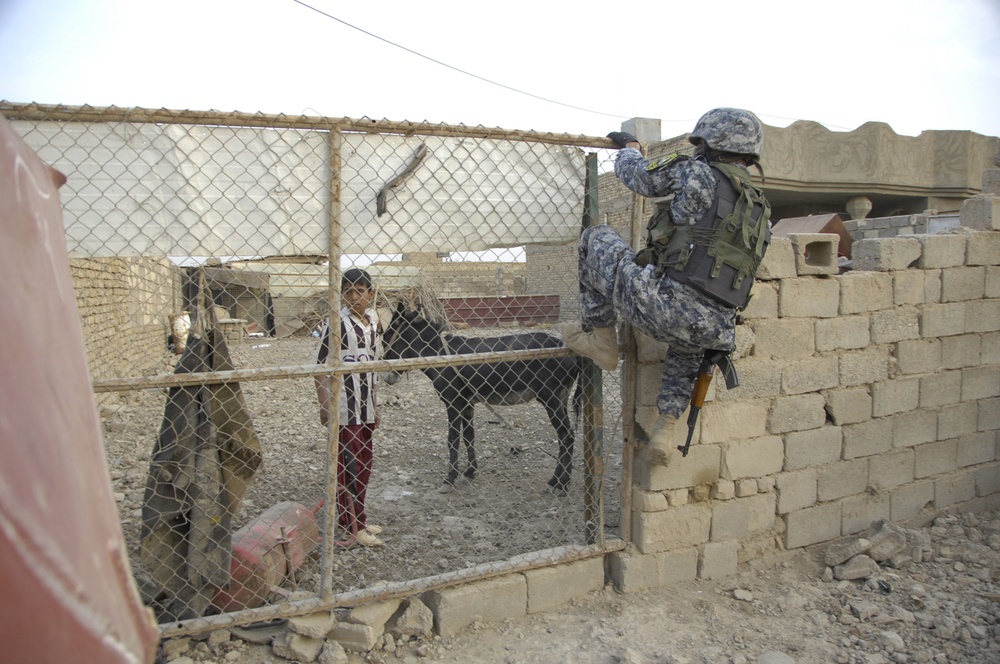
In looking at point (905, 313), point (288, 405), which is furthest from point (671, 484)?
point (288, 405)

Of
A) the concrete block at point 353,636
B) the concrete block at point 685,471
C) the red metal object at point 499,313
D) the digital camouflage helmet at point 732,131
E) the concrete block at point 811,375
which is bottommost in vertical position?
the concrete block at point 353,636

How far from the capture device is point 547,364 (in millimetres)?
5355

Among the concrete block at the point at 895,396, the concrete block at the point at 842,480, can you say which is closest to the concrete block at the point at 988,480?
the concrete block at the point at 895,396

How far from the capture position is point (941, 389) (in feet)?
14.4

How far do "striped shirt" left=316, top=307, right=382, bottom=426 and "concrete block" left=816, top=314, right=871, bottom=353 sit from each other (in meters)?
2.78

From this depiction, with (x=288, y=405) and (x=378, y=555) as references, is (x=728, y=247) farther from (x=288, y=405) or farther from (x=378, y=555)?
(x=288, y=405)

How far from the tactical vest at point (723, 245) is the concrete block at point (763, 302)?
0.78 meters

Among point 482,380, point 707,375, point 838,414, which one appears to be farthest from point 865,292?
point 482,380

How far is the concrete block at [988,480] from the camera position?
4.68 meters

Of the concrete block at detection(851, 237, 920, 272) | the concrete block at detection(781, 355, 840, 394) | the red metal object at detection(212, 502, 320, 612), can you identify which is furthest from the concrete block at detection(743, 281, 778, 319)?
the red metal object at detection(212, 502, 320, 612)

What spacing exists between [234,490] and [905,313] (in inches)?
166

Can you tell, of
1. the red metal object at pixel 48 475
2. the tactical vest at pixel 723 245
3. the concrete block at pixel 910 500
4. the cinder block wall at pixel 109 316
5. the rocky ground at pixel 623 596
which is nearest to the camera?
the red metal object at pixel 48 475

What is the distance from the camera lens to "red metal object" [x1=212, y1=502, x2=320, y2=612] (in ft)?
9.66

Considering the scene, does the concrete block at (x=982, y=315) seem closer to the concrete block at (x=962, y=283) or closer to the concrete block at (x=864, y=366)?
the concrete block at (x=962, y=283)
